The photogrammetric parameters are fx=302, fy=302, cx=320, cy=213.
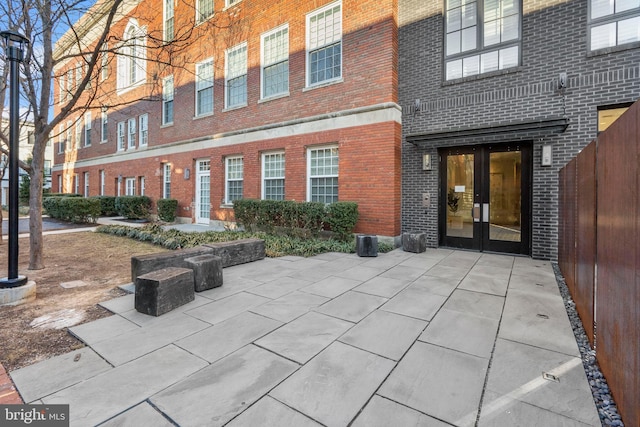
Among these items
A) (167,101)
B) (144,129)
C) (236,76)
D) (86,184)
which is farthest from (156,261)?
(86,184)

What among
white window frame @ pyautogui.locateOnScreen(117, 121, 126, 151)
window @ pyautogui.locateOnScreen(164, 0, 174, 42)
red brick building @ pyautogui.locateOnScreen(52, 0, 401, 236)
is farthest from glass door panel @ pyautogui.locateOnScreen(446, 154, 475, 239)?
white window frame @ pyautogui.locateOnScreen(117, 121, 126, 151)

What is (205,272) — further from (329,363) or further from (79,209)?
(79,209)

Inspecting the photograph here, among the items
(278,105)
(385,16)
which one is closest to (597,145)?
(385,16)

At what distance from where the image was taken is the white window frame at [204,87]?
43.0 ft

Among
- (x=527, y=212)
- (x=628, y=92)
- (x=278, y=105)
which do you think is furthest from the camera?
(x=278, y=105)

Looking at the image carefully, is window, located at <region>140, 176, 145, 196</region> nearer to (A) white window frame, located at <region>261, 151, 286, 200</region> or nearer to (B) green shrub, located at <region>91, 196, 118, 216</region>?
(B) green shrub, located at <region>91, 196, 118, 216</region>

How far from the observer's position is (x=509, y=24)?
7191 millimetres

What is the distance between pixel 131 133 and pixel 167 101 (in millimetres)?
4247

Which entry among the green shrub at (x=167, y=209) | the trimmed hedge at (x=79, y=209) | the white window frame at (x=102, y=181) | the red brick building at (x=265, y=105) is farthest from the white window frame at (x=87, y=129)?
the green shrub at (x=167, y=209)

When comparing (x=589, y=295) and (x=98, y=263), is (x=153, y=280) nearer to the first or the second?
(x=98, y=263)

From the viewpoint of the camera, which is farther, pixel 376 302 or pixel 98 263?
pixel 98 263

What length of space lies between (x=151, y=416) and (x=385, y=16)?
382 inches

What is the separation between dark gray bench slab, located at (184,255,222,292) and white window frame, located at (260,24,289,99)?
7512mm

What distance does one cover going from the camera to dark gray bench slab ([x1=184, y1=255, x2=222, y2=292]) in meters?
4.56
